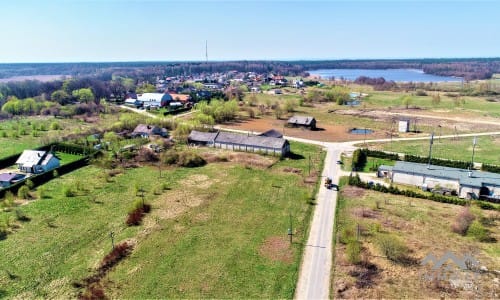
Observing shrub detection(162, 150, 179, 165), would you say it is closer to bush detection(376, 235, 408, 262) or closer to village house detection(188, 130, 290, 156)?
village house detection(188, 130, 290, 156)

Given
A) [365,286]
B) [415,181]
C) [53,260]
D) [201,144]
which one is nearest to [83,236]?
[53,260]

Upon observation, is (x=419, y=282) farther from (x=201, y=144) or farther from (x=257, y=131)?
(x=257, y=131)

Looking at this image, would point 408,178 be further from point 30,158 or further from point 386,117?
point 30,158

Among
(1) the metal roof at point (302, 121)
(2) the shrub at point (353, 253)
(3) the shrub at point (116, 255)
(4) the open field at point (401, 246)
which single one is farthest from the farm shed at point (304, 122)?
(3) the shrub at point (116, 255)

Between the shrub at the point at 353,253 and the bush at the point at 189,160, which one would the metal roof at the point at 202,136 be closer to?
the bush at the point at 189,160

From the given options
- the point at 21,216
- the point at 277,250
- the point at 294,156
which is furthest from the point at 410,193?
the point at 21,216

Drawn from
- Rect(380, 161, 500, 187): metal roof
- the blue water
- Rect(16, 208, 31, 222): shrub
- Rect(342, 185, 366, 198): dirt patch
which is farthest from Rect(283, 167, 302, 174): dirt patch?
Rect(16, 208, 31, 222): shrub
